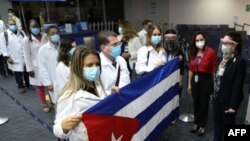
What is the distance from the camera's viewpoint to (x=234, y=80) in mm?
2602

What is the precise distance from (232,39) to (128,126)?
1503 mm

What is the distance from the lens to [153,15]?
10.6m

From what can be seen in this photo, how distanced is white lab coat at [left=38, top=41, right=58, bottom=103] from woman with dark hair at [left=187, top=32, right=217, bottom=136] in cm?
195

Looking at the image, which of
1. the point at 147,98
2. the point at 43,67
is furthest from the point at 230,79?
the point at 43,67

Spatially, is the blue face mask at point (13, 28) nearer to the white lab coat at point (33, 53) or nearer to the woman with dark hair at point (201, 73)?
the white lab coat at point (33, 53)

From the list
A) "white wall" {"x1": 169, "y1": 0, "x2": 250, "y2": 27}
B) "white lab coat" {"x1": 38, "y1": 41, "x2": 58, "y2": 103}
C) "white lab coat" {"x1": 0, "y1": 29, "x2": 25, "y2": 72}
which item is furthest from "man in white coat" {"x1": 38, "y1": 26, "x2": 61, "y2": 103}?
"white wall" {"x1": 169, "y1": 0, "x2": 250, "y2": 27}

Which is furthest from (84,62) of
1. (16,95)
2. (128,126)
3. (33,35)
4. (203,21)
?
(203,21)

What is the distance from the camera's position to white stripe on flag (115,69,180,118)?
2137mm

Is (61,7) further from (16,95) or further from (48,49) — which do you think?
(48,49)

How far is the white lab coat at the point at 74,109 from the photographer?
158cm

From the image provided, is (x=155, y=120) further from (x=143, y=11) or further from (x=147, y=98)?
(x=143, y=11)

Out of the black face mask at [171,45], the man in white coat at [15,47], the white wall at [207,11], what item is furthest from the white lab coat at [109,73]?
the white wall at [207,11]

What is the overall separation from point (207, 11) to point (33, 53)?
7.10 metres

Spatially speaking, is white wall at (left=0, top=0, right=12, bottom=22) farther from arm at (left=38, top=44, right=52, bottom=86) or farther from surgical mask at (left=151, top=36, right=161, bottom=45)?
surgical mask at (left=151, top=36, right=161, bottom=45)
